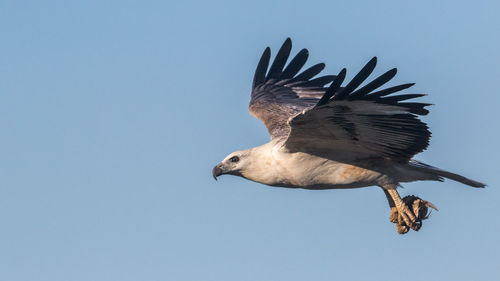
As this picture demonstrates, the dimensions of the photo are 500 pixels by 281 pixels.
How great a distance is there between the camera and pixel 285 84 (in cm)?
1655

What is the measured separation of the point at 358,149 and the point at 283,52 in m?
4.68

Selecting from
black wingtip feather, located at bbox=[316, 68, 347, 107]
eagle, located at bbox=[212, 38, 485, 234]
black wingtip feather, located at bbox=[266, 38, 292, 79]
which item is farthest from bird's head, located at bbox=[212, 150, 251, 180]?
black wingtip feather, located at bbox=[266, 38, 292, 79]

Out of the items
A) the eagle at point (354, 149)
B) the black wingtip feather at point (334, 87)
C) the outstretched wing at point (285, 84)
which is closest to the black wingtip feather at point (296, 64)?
the outstretched wing at point (285, 84)

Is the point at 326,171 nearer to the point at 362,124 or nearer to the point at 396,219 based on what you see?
the point at 362,124

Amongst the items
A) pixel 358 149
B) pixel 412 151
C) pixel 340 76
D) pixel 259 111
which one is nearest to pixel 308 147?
pixel 358 149

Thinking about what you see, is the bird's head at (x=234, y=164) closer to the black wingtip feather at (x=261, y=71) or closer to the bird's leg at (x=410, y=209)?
the bird's leg at (x=410, y=209)

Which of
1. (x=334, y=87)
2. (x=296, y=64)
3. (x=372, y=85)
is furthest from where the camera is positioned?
(x=296, y=64)

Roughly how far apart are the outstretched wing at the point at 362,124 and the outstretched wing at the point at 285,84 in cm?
346

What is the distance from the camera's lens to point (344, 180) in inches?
491

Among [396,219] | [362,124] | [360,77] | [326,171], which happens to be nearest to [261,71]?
[326,171]

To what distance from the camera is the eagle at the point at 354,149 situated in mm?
10828

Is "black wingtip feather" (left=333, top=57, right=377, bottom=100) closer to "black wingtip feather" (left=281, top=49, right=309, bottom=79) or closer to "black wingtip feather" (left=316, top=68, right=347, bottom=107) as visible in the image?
"black wingtip feather" (left=316, top=68, right=347, bottom=107)

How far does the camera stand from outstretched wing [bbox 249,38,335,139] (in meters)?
15.8

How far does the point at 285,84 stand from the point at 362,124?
528cm
